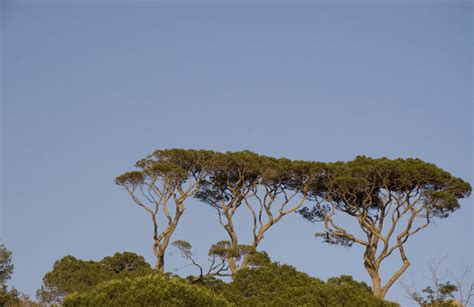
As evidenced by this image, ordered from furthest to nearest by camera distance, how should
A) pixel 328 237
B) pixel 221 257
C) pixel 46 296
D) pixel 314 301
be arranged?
pixel 328 237, pixel 221 257, pixel 46 296, pixel 314 301

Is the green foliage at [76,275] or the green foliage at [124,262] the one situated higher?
the green foliage at [124,262]

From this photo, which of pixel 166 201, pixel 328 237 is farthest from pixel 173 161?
pixel 328 237

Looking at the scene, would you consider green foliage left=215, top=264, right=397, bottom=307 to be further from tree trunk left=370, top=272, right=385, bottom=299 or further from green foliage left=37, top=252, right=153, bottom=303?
green foliage left=37, top=252, right=153, bottom=303

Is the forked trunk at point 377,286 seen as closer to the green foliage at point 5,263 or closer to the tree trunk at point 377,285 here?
the tree trunk at point 377,285

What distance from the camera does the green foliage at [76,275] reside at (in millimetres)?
36594

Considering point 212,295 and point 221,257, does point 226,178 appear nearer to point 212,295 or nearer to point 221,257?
point 221,257

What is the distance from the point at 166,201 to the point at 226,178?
388cm

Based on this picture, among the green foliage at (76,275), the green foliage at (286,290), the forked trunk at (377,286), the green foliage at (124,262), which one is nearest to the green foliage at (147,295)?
the green foliage at (286,290)

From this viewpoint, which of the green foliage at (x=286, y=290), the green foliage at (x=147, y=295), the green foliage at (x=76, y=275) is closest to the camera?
the green foliage at (x=147, y=295)

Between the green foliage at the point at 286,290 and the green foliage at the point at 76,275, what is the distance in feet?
14.8

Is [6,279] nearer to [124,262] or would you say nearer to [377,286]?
[124,262]

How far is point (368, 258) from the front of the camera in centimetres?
4103

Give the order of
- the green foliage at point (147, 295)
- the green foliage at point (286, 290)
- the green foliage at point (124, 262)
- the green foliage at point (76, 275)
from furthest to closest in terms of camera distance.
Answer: the green foliage at point (124, 262) < the green foliage at point (76, 275) < the green foliage at point (286, 290) < the green foliage at point (147, 295)

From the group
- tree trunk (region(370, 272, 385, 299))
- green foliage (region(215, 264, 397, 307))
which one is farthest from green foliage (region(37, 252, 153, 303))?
tree trunk (region(370, 272, 385, 299))
